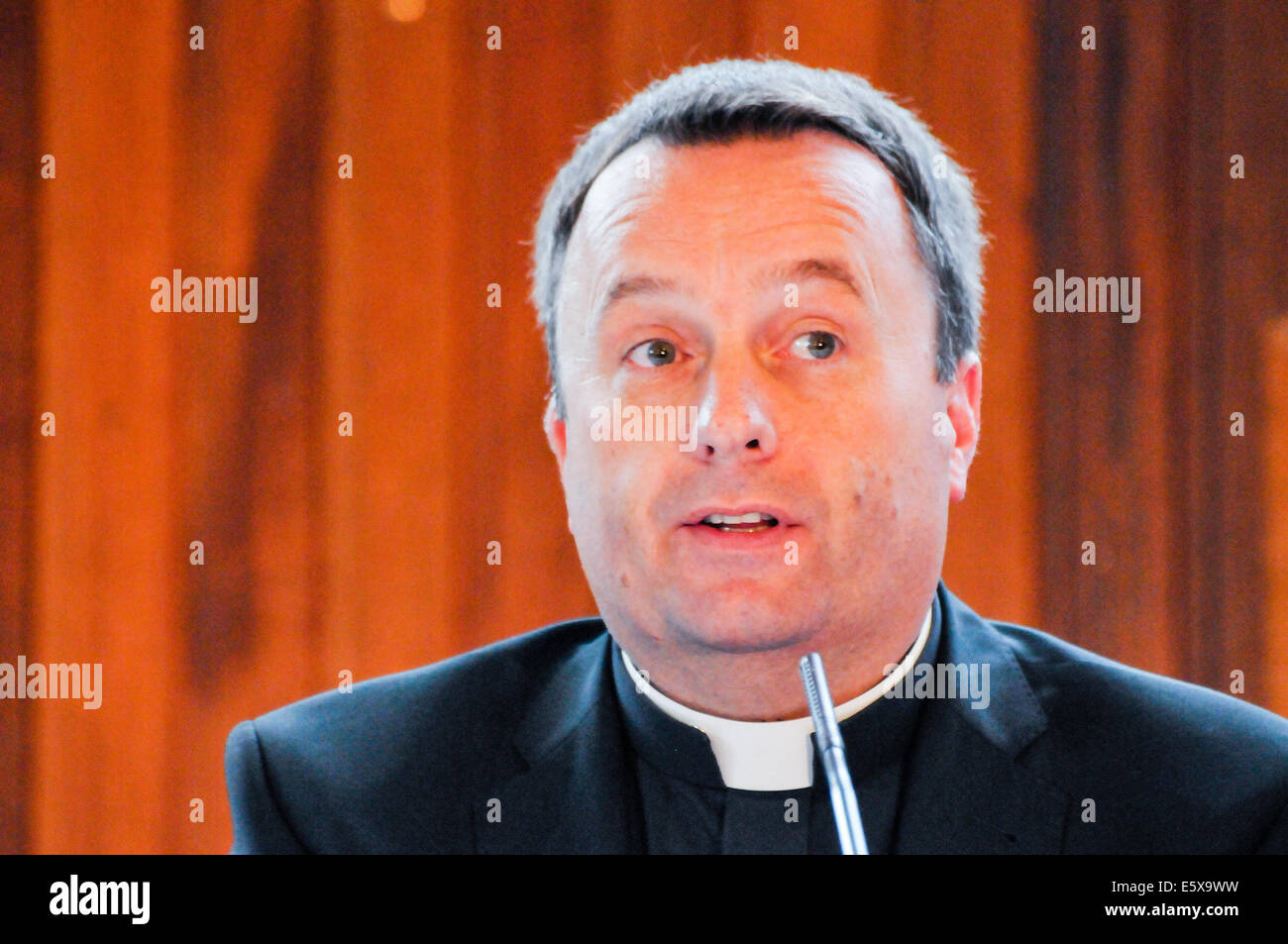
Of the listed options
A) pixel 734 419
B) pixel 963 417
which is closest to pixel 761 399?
pixel 734 419

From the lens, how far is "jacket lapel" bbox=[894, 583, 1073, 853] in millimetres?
1327

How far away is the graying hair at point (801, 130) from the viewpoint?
1.44 metres

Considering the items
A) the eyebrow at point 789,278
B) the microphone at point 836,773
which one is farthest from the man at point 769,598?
the microphone at point 836,773

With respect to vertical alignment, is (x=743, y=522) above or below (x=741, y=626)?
above

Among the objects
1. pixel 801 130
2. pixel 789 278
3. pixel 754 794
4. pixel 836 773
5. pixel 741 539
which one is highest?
pixel 801 130

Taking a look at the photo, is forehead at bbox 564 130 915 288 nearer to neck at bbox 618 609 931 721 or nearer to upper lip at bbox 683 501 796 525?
upper lip at bbox 683 501 796 525

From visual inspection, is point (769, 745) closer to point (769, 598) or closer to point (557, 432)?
point (769, 598)

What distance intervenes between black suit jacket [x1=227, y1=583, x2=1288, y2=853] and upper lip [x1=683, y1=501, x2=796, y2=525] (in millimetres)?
301

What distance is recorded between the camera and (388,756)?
4.92 ft

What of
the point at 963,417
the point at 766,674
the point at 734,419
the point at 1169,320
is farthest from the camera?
the point at 1169,320

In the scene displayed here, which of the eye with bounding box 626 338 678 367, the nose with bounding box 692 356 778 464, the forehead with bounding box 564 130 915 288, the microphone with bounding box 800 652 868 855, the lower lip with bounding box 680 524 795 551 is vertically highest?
the forehead with bounding box 564 130 915 288

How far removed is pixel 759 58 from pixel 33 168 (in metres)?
1.05

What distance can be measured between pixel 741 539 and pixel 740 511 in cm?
3

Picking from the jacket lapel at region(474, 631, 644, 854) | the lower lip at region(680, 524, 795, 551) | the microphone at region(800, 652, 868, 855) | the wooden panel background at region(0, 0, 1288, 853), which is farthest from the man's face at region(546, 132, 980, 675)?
the wooden panel background at region(0, 0, 1288, 853)
